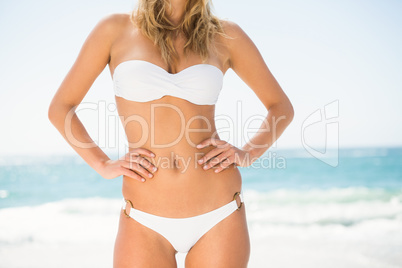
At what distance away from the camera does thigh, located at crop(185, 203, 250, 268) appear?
189 cm

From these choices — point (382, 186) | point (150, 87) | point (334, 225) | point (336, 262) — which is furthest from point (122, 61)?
point (382, 186)

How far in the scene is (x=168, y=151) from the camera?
1.94m

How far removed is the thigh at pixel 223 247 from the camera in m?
1.89

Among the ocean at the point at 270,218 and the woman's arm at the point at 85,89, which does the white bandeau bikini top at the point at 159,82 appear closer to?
the woman's arm at the point at 85,89

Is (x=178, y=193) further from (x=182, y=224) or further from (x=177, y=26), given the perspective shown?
(x=177, y=26)

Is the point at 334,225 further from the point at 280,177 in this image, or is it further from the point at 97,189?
the point at 97,189

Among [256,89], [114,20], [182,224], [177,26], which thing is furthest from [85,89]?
[256,89]

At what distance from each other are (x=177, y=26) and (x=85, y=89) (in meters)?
0.67

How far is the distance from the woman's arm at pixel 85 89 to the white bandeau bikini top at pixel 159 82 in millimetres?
134

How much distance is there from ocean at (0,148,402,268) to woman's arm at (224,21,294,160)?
143 inches

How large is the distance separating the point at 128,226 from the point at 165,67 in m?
0.83

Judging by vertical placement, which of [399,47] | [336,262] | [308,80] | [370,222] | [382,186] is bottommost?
[382,186]

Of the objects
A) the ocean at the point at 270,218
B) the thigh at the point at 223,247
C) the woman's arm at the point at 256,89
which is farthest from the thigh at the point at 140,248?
the ocean at the point at 270,218

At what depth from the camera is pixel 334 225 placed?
8.43 meters
